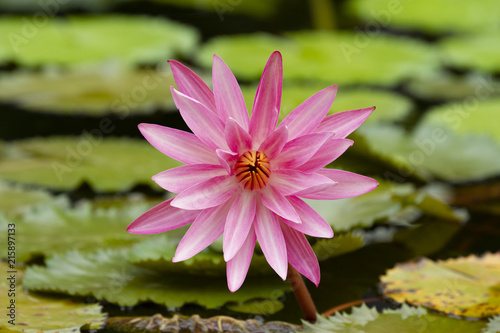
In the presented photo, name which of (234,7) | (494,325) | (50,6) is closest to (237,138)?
(494,325)

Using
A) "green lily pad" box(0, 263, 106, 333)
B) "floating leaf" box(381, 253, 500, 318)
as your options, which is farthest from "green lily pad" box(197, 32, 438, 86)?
"green lily pad" box(0, 263, 106, 333)

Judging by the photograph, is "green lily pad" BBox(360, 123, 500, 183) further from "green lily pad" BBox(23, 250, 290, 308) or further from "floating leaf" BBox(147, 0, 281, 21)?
"floating leaf" BBox(147, 0, 281, 21)

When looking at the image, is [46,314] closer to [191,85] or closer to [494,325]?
[191,85]

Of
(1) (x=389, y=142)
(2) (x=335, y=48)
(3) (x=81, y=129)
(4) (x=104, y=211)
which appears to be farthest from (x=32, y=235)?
(2) (x=335, y=48)

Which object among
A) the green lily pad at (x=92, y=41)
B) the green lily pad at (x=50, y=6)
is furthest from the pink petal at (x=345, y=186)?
the green lily pad at (x=50, y=6)

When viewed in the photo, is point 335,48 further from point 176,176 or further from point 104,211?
point 176,176
